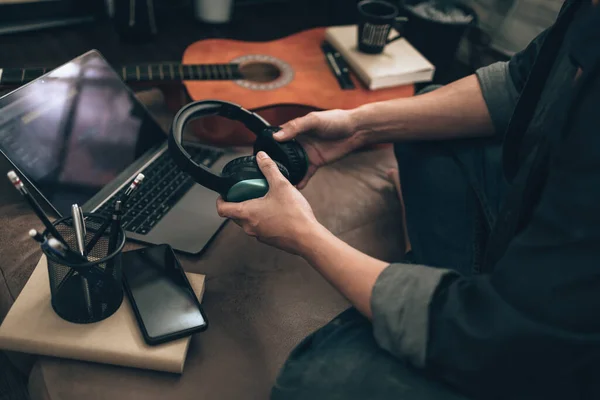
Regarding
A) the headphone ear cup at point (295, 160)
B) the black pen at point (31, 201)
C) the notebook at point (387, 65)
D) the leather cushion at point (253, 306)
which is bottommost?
the leather cushion at point (253, 306)

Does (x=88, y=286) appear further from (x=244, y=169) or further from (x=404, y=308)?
(x=404, y=308)

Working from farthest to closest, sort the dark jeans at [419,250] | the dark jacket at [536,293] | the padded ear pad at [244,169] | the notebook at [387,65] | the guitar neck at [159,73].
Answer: the notebook at [387,65] → the guitar neck at [159,73] → the padded ear pad at [244,169] → the dark jeans at [419,250] → the dark jacket at [536,293]

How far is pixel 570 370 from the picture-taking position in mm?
538

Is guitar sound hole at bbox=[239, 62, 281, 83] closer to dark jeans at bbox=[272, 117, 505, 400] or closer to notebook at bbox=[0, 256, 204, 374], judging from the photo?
dark jeans at bbox=[272, 117, 505, 400]

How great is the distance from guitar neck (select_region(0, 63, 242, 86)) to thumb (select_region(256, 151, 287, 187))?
558 mm

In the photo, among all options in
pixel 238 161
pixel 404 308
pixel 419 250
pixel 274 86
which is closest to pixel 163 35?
pixel 274 86

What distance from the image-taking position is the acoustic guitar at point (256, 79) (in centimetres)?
114

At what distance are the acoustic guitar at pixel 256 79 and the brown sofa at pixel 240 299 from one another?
25 cm

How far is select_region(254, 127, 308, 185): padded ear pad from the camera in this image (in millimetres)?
801

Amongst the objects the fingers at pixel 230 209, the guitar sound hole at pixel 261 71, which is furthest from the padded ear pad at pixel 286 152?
the guitar sound hole at pixel 261 71

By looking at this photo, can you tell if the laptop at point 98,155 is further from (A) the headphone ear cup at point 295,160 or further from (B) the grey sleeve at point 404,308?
(B) the grey sleeve at point 404,308

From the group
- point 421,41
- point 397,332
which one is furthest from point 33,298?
point 421,41

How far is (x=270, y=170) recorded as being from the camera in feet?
2.37

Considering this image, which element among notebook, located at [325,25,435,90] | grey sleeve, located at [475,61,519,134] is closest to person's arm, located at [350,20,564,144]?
grey sleeve, located at [475,61,519,134]
